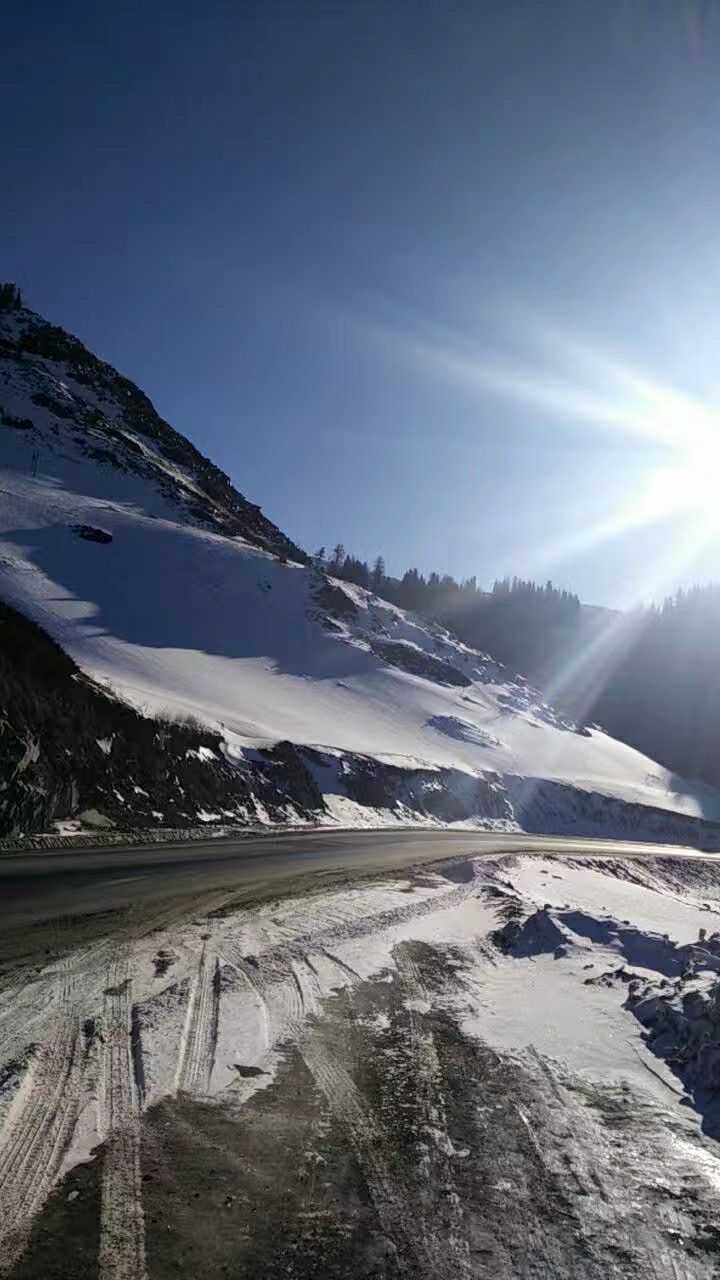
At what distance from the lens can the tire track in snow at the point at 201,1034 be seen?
483 centimetres

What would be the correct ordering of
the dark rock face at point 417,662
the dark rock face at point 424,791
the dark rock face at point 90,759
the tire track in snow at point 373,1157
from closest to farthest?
the tire track in snow at point 373,1157 < the dark rock face at point 90,759 < the dark rock face at point 424,791 < the dark rock face at point 417,662

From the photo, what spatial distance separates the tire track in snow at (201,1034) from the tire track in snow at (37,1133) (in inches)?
29.4

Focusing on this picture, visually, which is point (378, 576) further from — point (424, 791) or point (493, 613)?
point (424, 791)

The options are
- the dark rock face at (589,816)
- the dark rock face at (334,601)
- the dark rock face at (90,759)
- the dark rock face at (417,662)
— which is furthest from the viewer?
the dark rock face at (417,662)

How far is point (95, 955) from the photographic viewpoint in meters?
7.38

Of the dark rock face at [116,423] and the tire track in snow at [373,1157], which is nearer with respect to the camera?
the tire track in snow at [373,1157]

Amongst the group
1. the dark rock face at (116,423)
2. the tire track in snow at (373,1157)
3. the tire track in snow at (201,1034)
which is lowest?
the tire track in snow at (201,1034)

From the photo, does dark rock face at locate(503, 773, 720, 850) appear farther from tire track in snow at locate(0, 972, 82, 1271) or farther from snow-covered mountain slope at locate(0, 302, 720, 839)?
tire track in snow at locate(0, 972, 82, 1271)

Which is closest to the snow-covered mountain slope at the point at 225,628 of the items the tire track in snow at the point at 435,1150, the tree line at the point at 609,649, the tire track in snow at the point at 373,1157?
the tire track in snow at the point at 435,1150

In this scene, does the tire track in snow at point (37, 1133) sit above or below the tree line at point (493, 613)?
below

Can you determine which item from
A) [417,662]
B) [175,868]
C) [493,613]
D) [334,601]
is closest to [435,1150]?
[175,868]

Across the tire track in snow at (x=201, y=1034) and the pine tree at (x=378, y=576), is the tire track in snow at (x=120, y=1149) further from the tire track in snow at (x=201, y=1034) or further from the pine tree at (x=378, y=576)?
the pine tree at (x=378, y=576)

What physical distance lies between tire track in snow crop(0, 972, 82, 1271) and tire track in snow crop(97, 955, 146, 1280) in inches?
8.5

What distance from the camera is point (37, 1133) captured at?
3932mm
